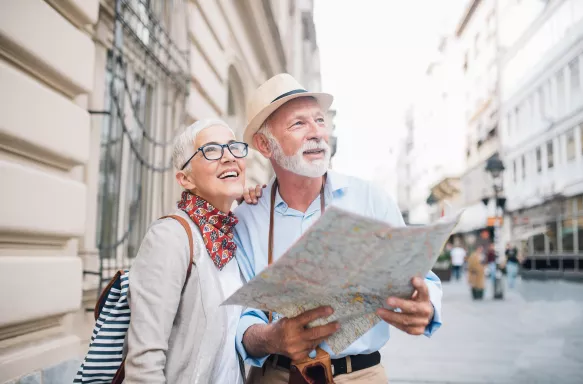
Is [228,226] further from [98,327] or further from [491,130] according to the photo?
[491,130]

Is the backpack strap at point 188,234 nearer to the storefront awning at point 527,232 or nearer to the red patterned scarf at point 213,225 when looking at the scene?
the red patterned scarf at point 213,225

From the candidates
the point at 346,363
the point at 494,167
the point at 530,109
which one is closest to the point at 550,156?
the point at 530,109

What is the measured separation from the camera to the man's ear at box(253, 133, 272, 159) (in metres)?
2.47

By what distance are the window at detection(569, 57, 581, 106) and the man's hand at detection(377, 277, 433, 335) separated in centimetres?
2373

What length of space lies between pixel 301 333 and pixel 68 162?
2368 millimetres

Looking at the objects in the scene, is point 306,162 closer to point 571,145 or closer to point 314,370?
point 314,370

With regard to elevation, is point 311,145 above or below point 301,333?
above

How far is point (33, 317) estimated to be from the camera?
290cm

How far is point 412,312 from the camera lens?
5.01 feet

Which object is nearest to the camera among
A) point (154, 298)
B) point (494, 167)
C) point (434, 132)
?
point (154, 298)

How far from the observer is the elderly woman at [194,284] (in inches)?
69.0

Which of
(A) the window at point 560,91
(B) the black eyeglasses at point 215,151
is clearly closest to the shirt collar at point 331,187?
(B) the black eyeglasses at point 215,151

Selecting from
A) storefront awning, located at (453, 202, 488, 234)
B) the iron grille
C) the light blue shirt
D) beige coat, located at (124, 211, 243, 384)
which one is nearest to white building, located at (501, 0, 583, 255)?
storefront awning, located at (453, 202, 488, 234)

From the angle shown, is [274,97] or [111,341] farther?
[274,97]
